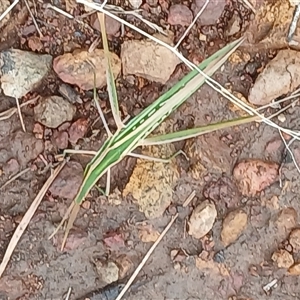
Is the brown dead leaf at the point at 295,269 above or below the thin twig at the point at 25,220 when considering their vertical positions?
below

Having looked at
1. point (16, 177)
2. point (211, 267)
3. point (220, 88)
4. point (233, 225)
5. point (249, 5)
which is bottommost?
point (211, 267)

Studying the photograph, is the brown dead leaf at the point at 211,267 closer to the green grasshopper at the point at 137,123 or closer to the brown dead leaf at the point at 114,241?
the brown dead leaf at the point at 114,241

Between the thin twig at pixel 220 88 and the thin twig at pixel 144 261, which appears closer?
the thin twig at pixel 220 88

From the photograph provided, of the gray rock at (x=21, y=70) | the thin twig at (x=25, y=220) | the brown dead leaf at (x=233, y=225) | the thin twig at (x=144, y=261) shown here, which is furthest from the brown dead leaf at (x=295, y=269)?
the gray rock at (x=21, y=70)

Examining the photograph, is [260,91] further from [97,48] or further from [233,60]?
[97,48]

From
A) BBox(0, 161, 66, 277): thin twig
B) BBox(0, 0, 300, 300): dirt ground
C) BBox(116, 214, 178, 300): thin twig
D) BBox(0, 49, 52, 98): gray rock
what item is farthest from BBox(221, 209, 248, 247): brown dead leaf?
BBox(0, 49, 52, 98): gray rock

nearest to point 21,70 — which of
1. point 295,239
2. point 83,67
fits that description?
point 83,67

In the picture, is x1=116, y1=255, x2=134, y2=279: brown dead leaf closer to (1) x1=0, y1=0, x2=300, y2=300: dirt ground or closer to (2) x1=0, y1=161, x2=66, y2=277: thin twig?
(1) x1=0, y1=0, x2=300, y2=300: dirt ground

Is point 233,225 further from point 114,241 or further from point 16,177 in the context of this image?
point 16,177
